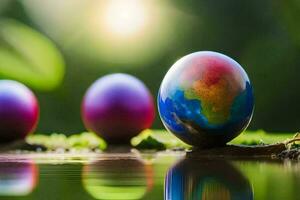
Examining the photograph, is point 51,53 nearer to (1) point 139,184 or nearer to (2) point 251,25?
(2) point 251,25

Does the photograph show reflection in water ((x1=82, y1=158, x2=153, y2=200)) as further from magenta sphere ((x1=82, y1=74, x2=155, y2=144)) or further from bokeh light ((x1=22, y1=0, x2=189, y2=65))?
bokeh light ((x1=22, y1=0, x2=189, y2=65))

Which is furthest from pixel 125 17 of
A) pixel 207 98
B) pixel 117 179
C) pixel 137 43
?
pixel 117 179

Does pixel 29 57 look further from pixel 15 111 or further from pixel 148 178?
pixel 148 178

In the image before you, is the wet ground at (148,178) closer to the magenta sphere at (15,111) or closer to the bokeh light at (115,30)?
the magenta sphere at (15,111)

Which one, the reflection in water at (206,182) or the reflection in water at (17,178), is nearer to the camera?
the reflection in water at (206,182)

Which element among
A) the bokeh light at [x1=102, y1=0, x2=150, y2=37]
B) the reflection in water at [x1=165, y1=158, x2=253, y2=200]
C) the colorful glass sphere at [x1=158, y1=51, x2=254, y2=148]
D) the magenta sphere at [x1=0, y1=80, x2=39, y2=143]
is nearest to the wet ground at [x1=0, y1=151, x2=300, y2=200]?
the reflection in water at [x1=165, y1=158, x2=253, y2=200]

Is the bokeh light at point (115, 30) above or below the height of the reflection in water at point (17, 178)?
above

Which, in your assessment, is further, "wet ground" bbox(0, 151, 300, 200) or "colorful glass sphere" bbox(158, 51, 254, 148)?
"colorful glass sphere" bbox(158, 51, 254, 148)

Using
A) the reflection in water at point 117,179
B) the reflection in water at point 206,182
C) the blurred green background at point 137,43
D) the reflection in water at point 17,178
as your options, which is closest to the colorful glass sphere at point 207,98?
the reflection in water at point 117,179
